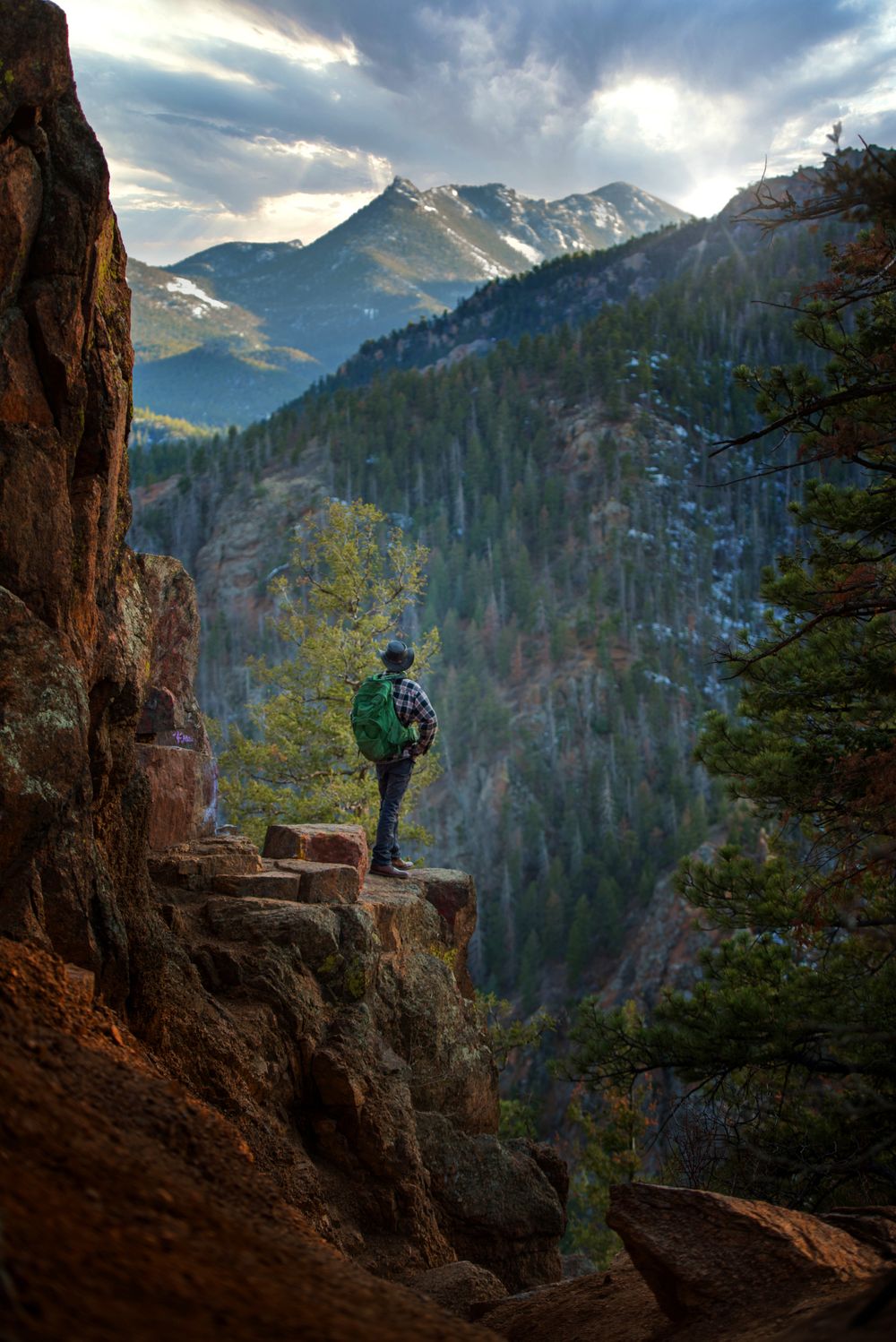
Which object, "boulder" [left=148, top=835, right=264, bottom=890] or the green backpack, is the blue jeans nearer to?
the green backpack

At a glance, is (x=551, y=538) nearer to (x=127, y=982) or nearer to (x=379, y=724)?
(x=379, y=724)

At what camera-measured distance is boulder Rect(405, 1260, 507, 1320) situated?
5488 millimetres

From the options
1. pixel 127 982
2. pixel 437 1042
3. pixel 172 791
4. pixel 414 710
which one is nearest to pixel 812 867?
pixel 437 1042

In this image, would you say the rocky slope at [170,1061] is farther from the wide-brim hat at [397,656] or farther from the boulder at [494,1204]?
the wide-brim hat at [397,656]

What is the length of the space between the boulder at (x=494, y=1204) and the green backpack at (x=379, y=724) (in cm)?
313

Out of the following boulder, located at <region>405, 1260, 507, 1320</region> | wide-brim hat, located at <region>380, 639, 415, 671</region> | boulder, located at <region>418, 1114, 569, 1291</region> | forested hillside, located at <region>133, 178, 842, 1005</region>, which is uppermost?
forested hillside, located at <region>133, 178, 842, 1005</region>

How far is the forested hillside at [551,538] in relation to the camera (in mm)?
81312

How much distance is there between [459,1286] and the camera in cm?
560

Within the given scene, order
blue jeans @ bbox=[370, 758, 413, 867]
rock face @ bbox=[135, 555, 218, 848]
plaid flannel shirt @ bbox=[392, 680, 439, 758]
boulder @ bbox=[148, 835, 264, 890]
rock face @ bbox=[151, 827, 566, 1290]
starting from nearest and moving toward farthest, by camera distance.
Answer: rock face @ bbox=[151, 827, 566, 1290] → boulder @ bbox=[148, 835, 264, 890] → rock face @ bbox=[135, 555, 218, 848] → plaid flannel shirt @ bbox=[392, 680, 439, 758] → blue jeans @ bbox=[370, 758, 413, 867]

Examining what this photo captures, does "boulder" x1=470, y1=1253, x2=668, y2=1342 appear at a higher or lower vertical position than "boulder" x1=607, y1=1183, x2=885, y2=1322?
lower

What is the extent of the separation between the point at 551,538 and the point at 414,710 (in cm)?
9583

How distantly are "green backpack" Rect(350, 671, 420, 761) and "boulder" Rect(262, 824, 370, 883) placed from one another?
0.72 m

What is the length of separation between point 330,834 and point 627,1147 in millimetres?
11310

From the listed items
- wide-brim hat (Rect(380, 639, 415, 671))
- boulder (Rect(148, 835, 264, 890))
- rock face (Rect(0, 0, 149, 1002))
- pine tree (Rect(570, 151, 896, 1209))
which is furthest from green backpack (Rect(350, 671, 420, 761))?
rock face (Rect(0, 0, 149, 1002))
